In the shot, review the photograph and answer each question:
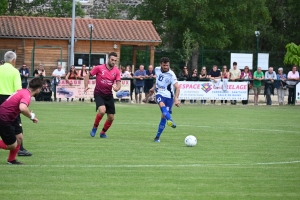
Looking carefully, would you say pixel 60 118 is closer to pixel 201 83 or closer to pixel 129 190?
pixel 201 83

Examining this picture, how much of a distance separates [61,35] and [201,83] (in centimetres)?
1331

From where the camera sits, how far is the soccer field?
10.4m

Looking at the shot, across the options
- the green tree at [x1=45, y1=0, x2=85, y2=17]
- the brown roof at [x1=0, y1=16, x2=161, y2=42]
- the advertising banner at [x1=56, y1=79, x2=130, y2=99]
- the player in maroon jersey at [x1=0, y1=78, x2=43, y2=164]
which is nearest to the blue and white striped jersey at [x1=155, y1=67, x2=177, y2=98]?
the player in maroon jersey at [x1=0, y1=78, x2=43, y2=164]

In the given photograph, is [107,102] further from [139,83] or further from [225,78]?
[225,78]

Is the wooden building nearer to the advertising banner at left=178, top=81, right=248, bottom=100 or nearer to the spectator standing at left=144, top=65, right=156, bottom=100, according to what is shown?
the spectator standing at left=144, top=65, right=156, bottom=100

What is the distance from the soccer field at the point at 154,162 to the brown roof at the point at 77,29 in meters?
20.5

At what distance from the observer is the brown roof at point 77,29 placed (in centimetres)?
4328

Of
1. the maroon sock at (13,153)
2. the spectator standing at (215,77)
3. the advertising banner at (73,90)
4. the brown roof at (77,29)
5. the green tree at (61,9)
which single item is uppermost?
the green tree at (61,9)

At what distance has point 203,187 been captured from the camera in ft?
35.2

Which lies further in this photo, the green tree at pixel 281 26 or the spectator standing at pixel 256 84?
the green tree at pixel 281 26

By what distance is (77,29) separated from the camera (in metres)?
44.8

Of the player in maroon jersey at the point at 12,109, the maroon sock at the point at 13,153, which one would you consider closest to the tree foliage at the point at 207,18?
the maroon sock at the point at 13,153

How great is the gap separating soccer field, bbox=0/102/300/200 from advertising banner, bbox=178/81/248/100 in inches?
367

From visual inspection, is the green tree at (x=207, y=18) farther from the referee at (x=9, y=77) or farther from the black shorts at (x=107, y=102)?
the referee at (x=9, y=77)
